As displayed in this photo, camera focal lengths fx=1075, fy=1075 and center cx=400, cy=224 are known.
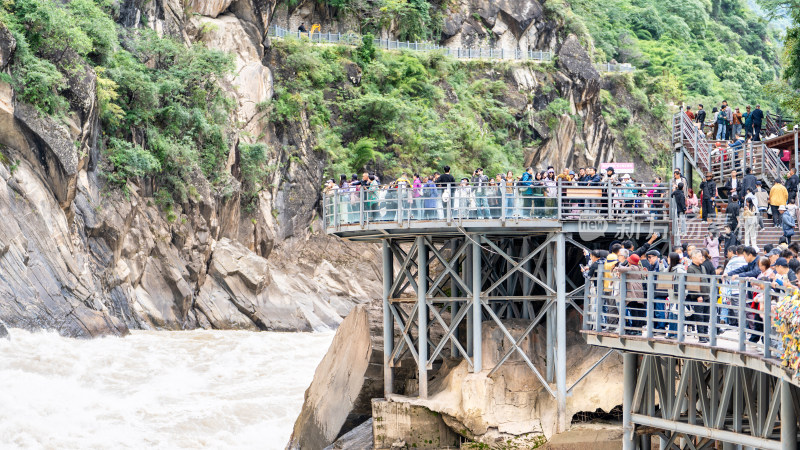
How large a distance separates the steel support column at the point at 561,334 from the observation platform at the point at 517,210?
568mm

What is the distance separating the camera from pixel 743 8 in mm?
101312

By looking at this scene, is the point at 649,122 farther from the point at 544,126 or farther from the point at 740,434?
the point at 740,434

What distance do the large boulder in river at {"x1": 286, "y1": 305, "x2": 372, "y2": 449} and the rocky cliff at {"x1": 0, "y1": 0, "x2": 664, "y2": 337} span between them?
10751 millimetres

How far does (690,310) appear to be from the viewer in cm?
1636

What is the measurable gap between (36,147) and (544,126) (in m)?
37.0

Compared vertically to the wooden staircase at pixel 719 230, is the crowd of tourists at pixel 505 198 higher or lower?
higher

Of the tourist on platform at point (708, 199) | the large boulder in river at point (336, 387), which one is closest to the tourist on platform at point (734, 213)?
the tourist on platform at point (708, 199)

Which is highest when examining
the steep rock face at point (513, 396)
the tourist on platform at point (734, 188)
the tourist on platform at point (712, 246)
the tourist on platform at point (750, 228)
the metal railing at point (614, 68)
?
the metal railing at point (614, 68)

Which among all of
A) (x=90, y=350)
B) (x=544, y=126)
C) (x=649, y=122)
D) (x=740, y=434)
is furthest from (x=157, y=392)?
(x=649, y=122)

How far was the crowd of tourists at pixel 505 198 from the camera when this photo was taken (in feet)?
81.1

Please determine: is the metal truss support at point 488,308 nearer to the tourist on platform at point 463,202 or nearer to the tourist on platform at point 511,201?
the tourist on platform at point 463,202

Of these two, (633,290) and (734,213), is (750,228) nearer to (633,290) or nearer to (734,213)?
(734,213)

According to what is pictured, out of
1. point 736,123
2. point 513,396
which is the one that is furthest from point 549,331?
point 736,123

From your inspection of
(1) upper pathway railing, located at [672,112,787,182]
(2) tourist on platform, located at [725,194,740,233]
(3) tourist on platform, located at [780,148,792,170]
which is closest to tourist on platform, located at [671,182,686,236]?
(2) tourist on platform, located at [725,194,740,233]
